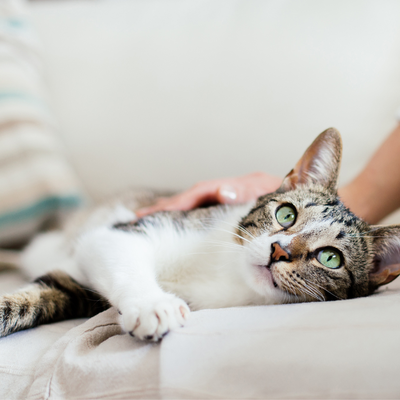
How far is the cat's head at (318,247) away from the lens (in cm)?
73

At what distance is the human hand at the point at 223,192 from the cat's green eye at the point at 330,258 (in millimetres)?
445

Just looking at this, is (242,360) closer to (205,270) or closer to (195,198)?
(205,270)

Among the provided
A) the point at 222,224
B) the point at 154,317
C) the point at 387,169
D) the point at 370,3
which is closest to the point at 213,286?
the point at 222,224

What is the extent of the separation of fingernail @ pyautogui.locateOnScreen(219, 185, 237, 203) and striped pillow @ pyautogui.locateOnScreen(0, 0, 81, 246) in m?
0.72

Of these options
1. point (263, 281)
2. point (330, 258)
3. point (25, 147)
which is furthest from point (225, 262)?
point (25, 147)

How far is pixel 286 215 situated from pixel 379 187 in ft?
1.64

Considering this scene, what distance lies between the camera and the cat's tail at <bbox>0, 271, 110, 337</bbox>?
0.73 meters

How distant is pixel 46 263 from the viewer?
1.26 meters

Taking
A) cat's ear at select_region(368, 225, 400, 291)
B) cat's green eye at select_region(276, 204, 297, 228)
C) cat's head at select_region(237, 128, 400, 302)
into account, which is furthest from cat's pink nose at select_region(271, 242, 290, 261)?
cat's ear at select_region(368, 225, 400, 291)

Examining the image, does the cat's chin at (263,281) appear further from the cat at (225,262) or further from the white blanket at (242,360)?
the white blanket at (242,360)

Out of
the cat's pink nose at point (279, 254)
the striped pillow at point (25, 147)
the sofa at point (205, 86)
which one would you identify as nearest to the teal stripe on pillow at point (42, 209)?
the striped pillow at point (25, 147)

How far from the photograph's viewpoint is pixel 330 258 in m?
0.77

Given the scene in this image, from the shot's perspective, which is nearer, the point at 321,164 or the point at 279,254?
the point at 279,254

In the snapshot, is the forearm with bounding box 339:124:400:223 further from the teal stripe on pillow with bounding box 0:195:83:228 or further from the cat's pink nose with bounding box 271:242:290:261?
the teal stripe on pillow with bounding box 0:195:83:228
